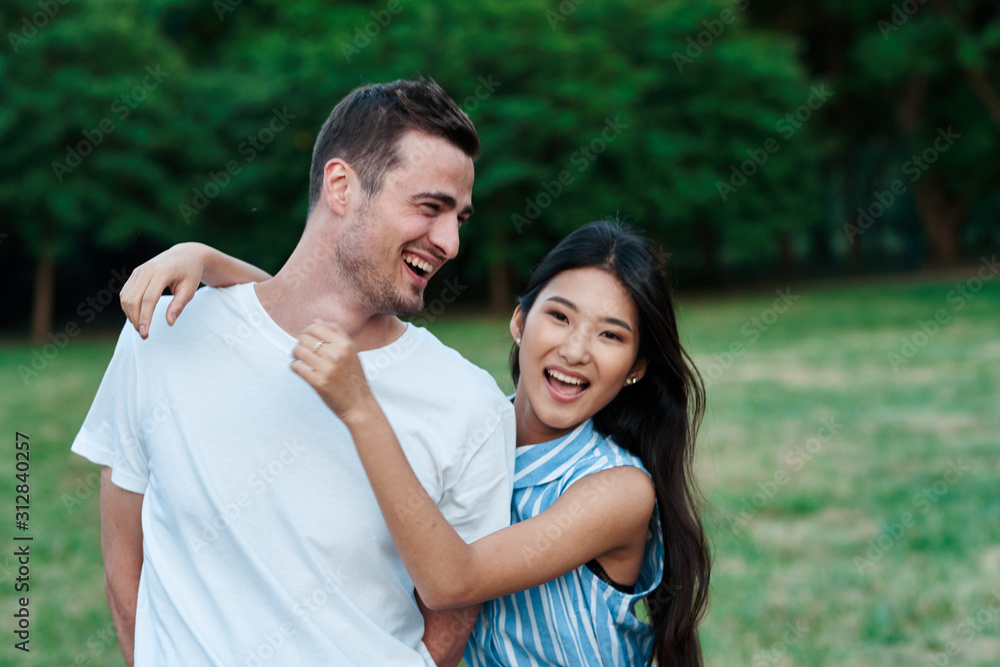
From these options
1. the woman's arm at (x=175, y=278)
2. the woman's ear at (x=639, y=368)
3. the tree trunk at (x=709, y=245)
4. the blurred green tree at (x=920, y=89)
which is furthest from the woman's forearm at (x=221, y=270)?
the tree trunk at (x=709, y=245)

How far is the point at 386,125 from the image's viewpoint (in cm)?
212

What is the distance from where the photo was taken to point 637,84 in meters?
22.5

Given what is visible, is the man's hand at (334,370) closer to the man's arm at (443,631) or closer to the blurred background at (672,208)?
the man's arm at (443,631)

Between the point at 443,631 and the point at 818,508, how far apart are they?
499cm

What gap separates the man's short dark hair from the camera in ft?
6.90

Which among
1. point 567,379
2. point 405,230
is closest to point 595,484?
point 567,379

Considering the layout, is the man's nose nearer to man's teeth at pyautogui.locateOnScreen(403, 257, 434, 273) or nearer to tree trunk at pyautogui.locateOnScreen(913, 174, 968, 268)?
man's teeth at pyautogui.locateOnScreen(403, 257, 434, 273)

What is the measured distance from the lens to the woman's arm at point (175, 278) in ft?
6.34

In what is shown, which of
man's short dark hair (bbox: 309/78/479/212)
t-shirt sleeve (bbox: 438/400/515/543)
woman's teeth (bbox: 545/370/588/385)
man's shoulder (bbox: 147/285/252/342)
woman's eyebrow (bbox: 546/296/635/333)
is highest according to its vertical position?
man's short dark hair (bbox: 309/78/479/212)

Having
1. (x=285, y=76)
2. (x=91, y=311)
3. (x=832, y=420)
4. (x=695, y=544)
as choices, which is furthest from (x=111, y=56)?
(x=695, y=544)

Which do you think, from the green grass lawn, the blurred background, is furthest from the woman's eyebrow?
the blurred background

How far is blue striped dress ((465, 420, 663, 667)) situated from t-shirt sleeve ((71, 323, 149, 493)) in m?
0.93

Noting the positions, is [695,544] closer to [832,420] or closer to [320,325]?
[320,325]

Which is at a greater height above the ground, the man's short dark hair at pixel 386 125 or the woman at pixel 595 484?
the man's short dark hair at pixel 386 125
